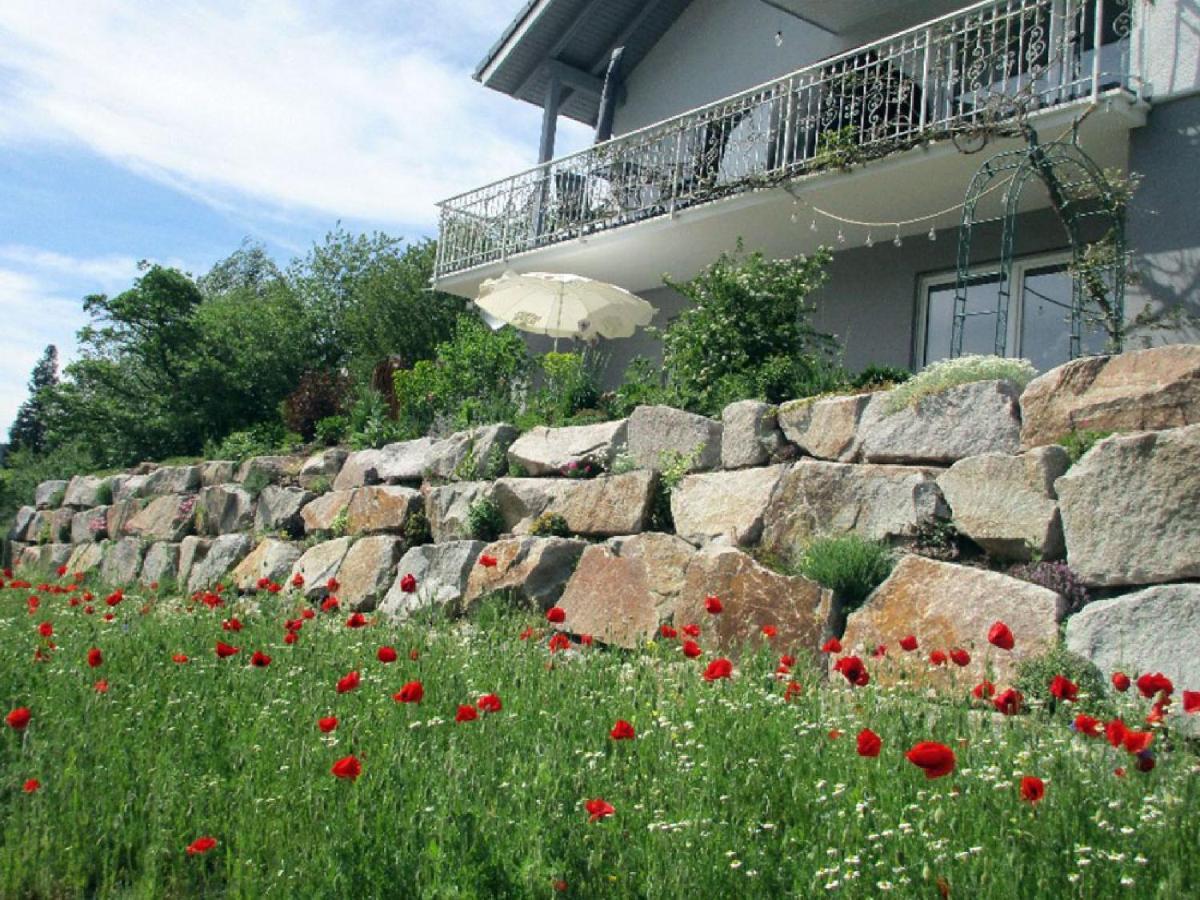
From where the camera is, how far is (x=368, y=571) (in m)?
9.22

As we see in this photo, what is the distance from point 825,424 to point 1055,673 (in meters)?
2.56

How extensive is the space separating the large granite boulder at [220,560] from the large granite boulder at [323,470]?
846 millimetres

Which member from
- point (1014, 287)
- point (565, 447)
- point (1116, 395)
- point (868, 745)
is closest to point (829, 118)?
point (1014, 287)

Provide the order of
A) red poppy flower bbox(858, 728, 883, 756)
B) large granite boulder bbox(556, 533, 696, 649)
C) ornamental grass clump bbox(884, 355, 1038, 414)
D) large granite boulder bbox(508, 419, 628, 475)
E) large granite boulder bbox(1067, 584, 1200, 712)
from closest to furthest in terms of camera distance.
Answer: red poppy flower bbox(858, 728, 883, 756), large granite boulder bbox(1067, 584, 1200, 712), ornamental grass clump bbox(884, 355, 1038, 414), large granite boulder bbox(556, 533, 696, 649), large granite boulder bbox(508, 419, 628, 475)

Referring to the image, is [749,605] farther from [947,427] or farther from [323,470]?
[323,470]

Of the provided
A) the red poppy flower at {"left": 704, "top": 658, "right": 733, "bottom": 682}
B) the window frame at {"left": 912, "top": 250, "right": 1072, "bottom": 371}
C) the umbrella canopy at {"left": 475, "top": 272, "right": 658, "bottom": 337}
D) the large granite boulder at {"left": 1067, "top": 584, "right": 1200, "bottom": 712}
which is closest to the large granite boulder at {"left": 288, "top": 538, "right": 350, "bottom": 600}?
the umbrella canopy at {"left": 475, "top": 272, "right": 658, "bottom": 337}

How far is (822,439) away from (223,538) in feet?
23.6

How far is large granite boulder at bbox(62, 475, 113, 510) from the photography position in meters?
15.1

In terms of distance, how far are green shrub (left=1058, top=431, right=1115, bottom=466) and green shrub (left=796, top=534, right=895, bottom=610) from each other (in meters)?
1.07

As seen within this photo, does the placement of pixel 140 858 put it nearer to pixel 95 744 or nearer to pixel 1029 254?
pixel 95 744

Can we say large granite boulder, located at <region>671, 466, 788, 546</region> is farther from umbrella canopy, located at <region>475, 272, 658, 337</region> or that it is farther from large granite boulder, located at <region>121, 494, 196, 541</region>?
large granite boulder, located at <region>121, 494, 196, 541</region>

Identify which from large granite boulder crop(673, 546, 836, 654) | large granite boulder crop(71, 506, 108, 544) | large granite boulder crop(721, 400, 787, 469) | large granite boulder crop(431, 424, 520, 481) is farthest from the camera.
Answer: large granite boulder crop(71, 506, 108, 544)

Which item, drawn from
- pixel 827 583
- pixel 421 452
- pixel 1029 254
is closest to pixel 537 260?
pixel 421 452

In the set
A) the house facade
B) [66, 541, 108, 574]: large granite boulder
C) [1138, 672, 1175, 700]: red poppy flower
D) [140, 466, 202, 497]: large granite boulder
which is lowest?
[66, 541, 108, 574]: large granite boulder
